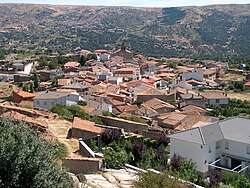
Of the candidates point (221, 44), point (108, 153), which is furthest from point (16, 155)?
point (221, 44)

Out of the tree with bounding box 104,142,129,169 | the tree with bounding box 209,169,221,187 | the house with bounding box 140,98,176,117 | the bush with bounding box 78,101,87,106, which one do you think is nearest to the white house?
the house with bounding box 140,98,176,117

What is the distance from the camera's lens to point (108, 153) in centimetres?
1741

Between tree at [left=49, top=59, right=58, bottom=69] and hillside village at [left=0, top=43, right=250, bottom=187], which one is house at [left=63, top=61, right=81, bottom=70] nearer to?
hillside village at [left=0, top=43, right=250, bottom=187]

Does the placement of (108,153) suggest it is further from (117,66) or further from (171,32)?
(171,32)

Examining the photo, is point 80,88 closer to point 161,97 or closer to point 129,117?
point 161,97

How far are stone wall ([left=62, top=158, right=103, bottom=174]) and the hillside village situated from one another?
38mm

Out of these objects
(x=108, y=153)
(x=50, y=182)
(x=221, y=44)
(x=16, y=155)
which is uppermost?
(x=16, y=155)

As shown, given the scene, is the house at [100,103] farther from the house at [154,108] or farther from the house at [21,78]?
the house at [21,78]

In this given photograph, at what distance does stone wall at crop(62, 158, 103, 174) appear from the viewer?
1523 centimetres

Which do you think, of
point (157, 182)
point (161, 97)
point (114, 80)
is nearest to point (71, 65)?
point (114, 80)

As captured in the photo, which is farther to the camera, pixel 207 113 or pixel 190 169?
pixel 207 113

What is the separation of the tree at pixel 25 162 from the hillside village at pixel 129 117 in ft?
14.7

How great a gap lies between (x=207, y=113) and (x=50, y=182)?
3562cm

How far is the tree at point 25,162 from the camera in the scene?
8.16 m
